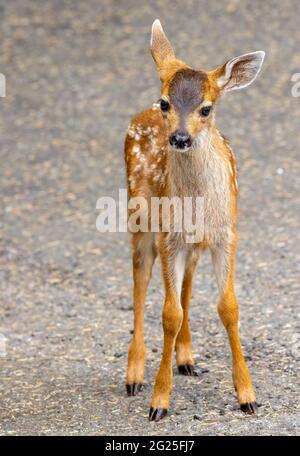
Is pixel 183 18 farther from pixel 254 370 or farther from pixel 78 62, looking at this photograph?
pixel 254 370

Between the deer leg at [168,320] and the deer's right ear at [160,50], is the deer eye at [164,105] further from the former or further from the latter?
the deer leg at [168,320]

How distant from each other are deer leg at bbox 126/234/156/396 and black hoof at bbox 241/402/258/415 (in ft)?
2.77

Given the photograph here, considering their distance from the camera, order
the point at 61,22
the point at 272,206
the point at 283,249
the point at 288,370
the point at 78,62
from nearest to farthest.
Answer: the point at 288,370 → the point at 283,249 → the point at 272,206 → the point at 78,62 → the point at 61,22

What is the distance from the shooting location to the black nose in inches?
232

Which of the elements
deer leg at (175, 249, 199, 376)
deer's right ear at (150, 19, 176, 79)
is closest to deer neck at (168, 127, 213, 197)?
deer's right ear at (150, 19, 176, 79)

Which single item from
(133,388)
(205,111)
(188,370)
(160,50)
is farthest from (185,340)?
(160,50)

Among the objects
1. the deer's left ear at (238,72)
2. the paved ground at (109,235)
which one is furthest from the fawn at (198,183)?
the paved ground at (109,235)

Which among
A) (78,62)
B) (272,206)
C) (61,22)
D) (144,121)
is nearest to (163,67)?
(144,121)

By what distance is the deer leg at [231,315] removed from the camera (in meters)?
6.37

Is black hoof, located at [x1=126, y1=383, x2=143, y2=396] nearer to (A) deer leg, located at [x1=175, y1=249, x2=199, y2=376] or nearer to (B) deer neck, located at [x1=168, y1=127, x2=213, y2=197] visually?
(A) deer leg, located at [x1=175, y1=249, x2=199, y2=376]

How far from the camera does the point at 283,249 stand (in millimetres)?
9578

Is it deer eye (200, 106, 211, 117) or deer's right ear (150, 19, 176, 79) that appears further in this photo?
deer's right ear (150, 19, 176, 79)

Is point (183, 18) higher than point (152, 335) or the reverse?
higher
